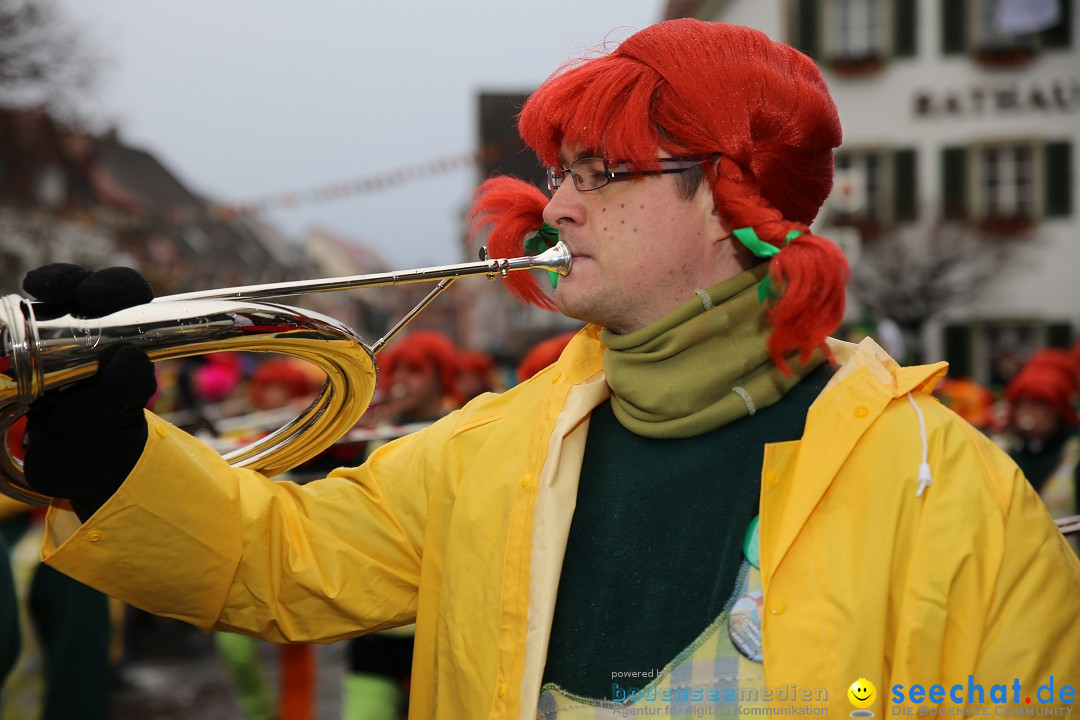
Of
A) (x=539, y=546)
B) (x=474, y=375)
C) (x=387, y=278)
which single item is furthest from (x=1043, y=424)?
(x=387, y=278)

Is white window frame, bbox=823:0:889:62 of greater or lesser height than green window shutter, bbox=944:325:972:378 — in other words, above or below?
above

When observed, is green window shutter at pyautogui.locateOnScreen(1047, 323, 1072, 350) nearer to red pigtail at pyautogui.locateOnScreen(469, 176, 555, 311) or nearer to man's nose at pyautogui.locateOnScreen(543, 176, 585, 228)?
red pigtail at pyautogui.locateOnScreen(469, 176, 555, 311)

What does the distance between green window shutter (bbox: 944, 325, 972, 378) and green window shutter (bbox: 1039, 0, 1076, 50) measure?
4.75 m

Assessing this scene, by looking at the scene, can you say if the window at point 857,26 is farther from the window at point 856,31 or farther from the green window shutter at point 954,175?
the green window shutter at point 954,175

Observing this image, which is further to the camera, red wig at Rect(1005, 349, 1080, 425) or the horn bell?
red wig at Rect(1005, 349, 1080, 425)

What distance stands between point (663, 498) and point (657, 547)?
0.28 feet

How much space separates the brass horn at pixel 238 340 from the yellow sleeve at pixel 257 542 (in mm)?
100

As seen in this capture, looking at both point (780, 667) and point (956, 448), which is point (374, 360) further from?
point (956, 448)

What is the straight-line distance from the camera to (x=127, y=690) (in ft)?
23.2

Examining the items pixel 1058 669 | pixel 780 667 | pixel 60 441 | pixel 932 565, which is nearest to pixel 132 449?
pixel 60 441

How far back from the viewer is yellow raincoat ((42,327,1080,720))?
1.66 m

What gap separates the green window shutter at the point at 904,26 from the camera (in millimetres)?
18797

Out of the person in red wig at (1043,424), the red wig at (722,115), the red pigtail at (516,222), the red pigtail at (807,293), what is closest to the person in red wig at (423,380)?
the person in red wig at (1043,424)

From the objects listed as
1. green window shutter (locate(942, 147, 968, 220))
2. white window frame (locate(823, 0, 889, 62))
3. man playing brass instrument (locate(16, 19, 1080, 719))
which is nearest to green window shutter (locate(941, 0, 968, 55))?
white window frame (locate(823, 0, 889, 62))
